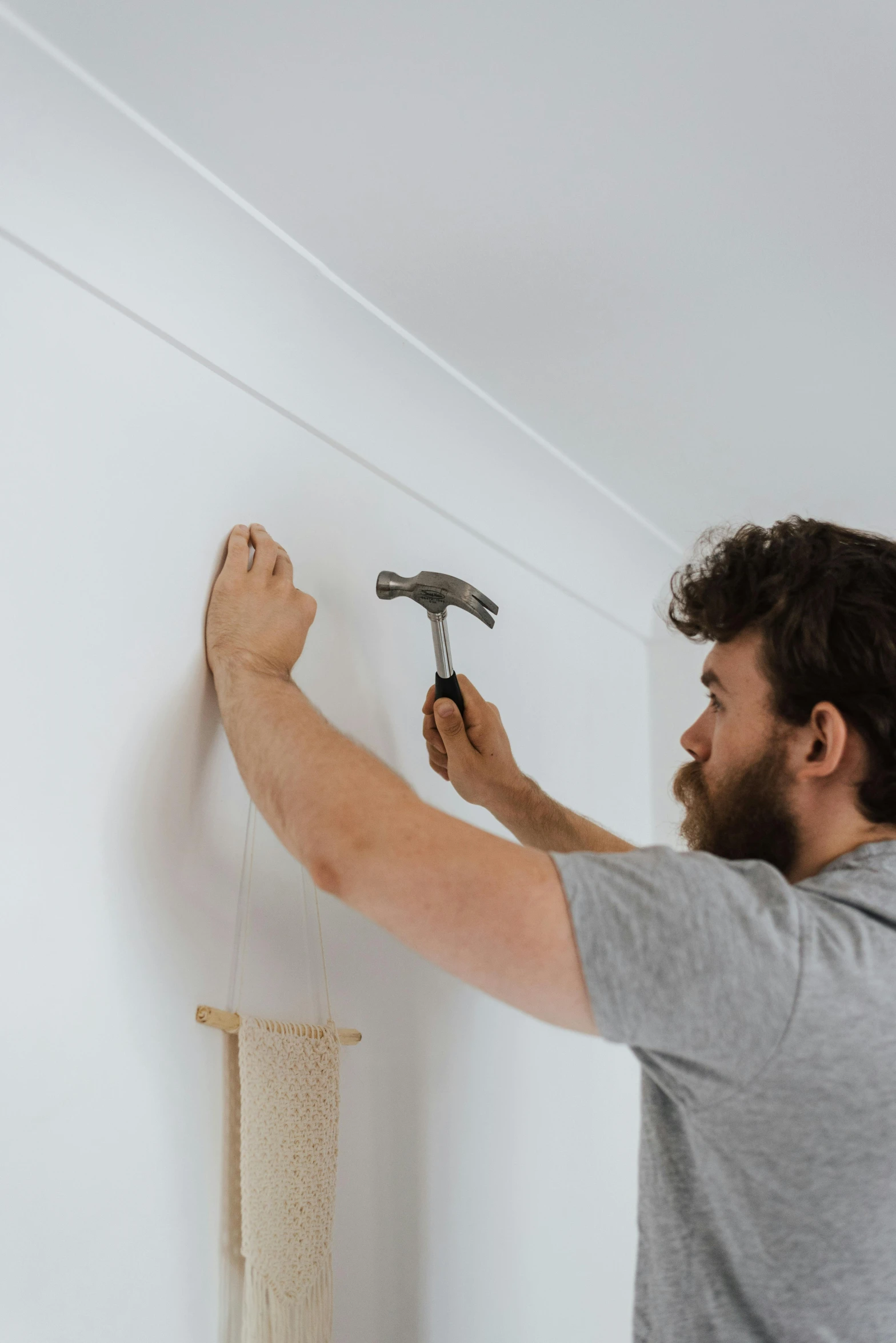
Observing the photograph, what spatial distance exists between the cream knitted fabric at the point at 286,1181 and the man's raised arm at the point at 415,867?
0.87 ft

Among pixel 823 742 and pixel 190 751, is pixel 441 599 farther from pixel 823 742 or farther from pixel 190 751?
pixel 823 742

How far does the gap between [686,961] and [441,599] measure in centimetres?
54

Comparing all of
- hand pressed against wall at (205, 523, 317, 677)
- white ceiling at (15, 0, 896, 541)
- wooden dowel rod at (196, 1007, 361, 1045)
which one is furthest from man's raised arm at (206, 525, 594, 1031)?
white ceiling at (15, 0, 896, 541)

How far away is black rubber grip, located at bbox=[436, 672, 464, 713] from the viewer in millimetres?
1321

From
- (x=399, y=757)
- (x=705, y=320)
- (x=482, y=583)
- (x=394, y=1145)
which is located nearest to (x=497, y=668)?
(x=482, y=583)

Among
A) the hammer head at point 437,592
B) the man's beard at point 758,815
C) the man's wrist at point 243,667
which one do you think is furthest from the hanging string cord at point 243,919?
the man's beard at point 758,815

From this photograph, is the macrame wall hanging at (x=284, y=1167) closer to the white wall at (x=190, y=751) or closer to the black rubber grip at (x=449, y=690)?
the white wall at (x=190, y=751)

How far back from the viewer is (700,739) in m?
1.22

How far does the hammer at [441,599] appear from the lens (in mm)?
1185

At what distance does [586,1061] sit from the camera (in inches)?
66.2

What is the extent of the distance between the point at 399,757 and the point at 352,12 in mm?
821

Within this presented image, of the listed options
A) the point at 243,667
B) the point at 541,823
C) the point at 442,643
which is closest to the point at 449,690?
the point at 442,643

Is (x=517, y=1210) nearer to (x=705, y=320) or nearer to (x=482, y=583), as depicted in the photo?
(x=482, y=583)

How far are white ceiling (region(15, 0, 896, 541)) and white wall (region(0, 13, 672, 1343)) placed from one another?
0.23 feet
